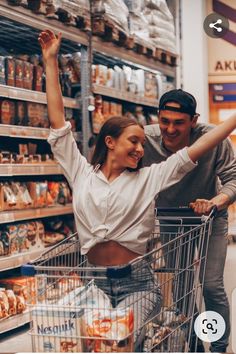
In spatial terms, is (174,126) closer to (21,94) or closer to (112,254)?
(112,254)

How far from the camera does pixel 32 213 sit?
482 cm

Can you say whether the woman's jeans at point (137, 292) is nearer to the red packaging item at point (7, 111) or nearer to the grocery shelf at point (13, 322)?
the grocery shelf at point (13, 322)

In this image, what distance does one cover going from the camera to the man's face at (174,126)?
303 cm

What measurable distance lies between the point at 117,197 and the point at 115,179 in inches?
3.2

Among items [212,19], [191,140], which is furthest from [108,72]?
[191,140]

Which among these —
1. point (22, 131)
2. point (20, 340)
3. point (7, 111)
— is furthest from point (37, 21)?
point (20, 340)

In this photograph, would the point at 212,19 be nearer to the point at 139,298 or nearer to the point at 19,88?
the point at 19,88

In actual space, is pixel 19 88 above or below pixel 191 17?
below

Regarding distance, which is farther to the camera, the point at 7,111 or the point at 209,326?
the point at 7,111

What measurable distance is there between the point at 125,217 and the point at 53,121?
0.46m

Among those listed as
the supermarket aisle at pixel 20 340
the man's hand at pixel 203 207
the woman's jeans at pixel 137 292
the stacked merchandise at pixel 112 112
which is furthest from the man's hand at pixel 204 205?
the stacked merchandise at pixel 112 112

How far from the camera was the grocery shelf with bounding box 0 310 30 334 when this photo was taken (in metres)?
4.37

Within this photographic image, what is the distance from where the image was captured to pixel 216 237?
333 cm

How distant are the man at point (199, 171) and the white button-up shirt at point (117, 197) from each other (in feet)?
1.16
